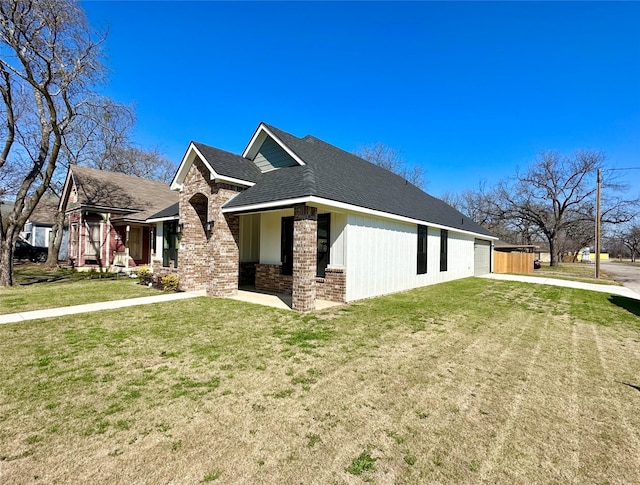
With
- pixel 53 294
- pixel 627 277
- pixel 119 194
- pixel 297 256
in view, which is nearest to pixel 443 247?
pixel 297 256

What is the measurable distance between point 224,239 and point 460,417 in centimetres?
877

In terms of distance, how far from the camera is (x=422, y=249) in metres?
14.0

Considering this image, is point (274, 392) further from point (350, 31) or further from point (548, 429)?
point (350, 31)

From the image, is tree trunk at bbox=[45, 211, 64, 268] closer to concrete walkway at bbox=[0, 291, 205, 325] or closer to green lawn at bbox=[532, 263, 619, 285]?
concrete walkway at bbox=[0, 291, 205, 325]

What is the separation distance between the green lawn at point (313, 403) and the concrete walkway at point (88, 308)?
73 cm

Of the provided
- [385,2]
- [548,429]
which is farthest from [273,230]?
[548,429]

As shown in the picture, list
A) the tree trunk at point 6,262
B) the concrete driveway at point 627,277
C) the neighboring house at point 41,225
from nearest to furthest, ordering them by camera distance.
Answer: the tree trunk at point 6,262
the concrete driveway at point 627,277
the neighboring house at point 41,225

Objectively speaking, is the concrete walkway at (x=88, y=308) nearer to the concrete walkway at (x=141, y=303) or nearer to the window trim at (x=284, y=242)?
the concrete walkway at (x=141, y=303)

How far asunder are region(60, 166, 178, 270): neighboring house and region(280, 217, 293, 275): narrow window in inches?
454

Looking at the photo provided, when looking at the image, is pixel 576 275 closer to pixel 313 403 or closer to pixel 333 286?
pixel 333 286

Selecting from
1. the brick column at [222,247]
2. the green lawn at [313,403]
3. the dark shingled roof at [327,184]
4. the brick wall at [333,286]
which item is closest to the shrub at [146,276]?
the brick column at [222,247]

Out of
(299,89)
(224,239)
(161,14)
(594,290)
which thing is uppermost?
(299,89)

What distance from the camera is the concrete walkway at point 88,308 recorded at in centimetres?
726

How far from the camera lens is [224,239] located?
10500 mm
